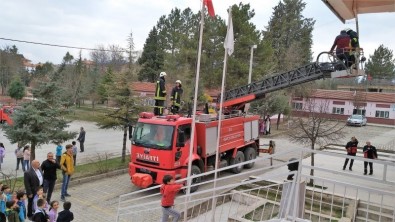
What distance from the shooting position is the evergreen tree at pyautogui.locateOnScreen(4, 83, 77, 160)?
14312mm

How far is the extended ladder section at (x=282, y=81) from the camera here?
435 inches

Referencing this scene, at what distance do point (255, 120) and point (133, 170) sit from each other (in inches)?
265

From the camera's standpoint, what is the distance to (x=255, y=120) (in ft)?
53.9

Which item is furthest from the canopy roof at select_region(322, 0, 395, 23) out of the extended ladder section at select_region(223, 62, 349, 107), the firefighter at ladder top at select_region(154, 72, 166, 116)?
the firefighter at ladder top at select_region(154, 72, 166, 116)

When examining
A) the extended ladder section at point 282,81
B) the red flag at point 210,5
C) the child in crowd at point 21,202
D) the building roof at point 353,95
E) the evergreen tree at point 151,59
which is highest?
the evergreen tree at point 151,59

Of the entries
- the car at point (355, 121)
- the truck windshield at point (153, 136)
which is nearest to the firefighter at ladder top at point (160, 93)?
the truck windshield at point (153, 136)

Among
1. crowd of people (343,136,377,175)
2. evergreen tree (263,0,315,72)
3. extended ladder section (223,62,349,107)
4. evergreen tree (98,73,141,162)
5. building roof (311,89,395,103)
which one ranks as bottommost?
crowd of people (343,136,377,175)

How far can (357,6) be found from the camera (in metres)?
5.92

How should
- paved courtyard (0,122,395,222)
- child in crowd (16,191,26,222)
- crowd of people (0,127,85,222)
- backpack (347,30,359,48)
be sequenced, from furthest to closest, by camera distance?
paved courtyard (0,122,395,222) < backpack (347,30,359,48) < child in crowd (16,191,26,222) < crowd of people (0,127,85,222)

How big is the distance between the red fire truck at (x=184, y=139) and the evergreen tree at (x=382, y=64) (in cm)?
5695

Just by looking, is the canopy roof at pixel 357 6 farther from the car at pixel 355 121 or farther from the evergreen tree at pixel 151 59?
the evergreen tree at pixel 151 59

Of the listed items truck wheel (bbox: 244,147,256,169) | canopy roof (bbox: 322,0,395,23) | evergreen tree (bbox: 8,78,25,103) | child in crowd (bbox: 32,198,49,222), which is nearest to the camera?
canopy roof (bbox: 322,0,395,23)

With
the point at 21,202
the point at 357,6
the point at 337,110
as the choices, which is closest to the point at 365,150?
the point at 357,6

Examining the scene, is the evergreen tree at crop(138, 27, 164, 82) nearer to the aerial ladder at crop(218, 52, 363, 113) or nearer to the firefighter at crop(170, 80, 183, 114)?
the aerial ladder at crop(218, 52, 363, 113)
